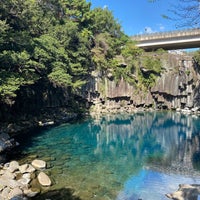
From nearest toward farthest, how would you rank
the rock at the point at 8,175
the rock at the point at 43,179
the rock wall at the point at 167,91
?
the rock at the point at 43,179 → the rock at the point at 8,175 → the rock wall at the point at 167,91

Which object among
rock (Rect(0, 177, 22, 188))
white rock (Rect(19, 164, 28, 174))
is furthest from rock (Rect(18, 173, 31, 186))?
white rock (Rect(19, 164, 28, 174))

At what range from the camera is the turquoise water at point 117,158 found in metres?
14.2

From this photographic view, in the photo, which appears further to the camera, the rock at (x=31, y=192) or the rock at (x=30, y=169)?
the rock at (x=30, y=169)

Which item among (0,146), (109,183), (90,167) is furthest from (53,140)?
(109,183)

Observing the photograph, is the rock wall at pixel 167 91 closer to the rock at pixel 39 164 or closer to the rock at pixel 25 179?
the rock at pixel 39 164

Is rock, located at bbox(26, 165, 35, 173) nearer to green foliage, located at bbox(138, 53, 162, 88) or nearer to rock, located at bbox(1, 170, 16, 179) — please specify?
rock, located at bbox(1, 170, 16, 179)

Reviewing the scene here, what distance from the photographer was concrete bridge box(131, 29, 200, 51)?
45.5 metres

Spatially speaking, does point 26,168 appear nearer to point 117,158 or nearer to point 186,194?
point 117,158

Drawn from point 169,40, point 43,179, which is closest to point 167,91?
point 169,40

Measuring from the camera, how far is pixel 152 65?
49.6 metres

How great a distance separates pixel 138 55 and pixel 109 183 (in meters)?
38.6

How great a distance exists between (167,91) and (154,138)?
79.1 feet

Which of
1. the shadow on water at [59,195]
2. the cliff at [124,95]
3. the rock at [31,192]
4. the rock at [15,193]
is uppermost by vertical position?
the cliff at [124,95]

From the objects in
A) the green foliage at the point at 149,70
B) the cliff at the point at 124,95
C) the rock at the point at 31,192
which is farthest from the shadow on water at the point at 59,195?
the green foliage at the point at 149,70
